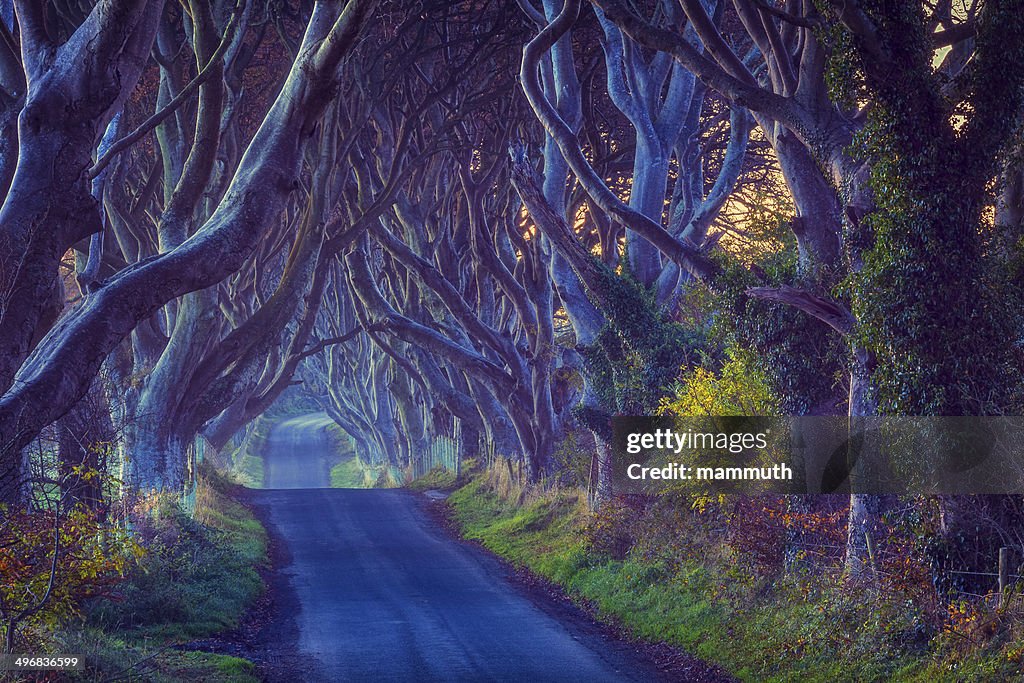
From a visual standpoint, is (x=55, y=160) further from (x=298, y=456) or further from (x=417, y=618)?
(x=298, y=456)

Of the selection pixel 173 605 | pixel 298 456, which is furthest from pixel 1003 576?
pixel 298 456

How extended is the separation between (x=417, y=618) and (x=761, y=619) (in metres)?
4.56

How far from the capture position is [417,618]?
14414 millimetres

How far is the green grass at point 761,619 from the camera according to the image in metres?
9.70

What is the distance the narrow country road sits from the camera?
1139 cm

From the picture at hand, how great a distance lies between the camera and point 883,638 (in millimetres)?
10312

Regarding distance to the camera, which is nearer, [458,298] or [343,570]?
[343,570]

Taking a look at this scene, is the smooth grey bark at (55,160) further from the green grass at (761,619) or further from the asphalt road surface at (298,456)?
the asphalt road surface at (298,456)

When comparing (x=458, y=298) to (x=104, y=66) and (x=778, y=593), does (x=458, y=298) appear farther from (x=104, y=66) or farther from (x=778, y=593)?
(x=104, y=66)

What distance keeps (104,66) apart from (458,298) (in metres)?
16.8

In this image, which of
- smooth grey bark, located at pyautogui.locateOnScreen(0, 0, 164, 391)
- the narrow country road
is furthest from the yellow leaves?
smooth grey bark, located at pyautogui.locateOnScreen(0, 0, 164, 391)

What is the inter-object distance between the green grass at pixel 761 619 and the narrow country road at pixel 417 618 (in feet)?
2.44

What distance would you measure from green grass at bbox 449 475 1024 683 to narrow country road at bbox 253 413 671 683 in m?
0.74

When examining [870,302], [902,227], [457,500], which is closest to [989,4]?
[902,227]
